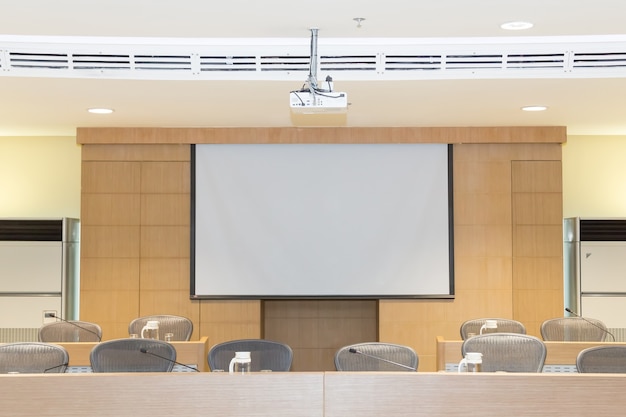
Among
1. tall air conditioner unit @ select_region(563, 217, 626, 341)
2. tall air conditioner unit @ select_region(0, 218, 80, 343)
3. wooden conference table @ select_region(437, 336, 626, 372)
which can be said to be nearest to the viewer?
wooden conference table @ select_region(437, 336, 626, 372)

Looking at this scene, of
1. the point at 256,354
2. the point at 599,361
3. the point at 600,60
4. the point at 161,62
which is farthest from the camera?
the point at 161,62

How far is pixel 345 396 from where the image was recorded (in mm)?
3371

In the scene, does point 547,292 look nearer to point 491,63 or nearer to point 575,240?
point 575,240

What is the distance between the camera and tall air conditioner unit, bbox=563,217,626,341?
9461 millimetres

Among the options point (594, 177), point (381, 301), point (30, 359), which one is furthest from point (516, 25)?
point (594, 177)

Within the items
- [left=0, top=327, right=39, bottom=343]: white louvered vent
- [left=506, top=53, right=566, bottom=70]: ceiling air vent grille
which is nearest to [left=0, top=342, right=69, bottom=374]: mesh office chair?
[left=506, top=53, right=566, bottom=70]: ceiling air vent grille

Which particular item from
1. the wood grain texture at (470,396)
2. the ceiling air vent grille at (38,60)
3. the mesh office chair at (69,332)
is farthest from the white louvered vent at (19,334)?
the wood grain texture at (470,396)

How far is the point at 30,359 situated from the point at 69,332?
6.64 feet

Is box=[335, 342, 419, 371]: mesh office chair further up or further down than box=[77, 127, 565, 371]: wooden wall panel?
further down

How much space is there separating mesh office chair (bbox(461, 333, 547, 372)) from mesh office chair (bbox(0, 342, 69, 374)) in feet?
8.99

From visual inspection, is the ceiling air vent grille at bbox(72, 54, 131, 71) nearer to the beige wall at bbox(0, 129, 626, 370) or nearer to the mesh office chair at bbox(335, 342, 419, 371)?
the mesh office chair at bbox(335, 342, 419, 371)

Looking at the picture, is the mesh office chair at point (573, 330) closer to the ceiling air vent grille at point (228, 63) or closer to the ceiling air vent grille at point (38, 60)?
the ceiling air vent grille at point (228, 63)

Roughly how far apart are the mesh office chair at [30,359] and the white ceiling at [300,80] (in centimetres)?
209

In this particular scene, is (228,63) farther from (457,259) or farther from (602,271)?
(602,271)
